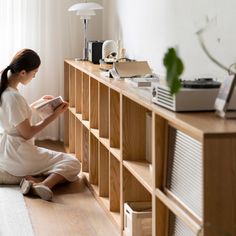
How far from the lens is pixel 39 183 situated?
160 inches

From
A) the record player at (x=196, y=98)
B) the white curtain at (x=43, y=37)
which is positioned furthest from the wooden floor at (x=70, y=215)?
the white curtain at (x=43, y=37)

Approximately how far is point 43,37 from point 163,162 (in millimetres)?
3273

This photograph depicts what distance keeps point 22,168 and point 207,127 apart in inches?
97.1

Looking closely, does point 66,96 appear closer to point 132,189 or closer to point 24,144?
point 24,144

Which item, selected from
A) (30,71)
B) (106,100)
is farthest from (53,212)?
(30,71)

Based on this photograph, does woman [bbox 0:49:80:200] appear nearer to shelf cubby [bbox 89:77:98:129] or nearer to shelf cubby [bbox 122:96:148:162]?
shelf cubby [bbox 89:77:98:129]

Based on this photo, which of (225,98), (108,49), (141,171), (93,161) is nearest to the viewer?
(225,98)

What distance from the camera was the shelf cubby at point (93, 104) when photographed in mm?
Result: 4090

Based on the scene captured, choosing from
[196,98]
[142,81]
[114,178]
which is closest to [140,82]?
[142,81]

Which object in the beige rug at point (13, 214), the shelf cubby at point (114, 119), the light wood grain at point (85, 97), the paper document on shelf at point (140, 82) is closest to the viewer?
the paper document on shelf at point (140, 82)

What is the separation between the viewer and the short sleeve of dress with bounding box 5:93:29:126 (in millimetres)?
4051

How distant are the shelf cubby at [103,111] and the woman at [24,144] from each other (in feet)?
1.87

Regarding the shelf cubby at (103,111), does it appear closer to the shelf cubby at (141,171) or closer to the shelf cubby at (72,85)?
the shelf cubby at (141,171)

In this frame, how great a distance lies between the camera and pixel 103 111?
379 cm
